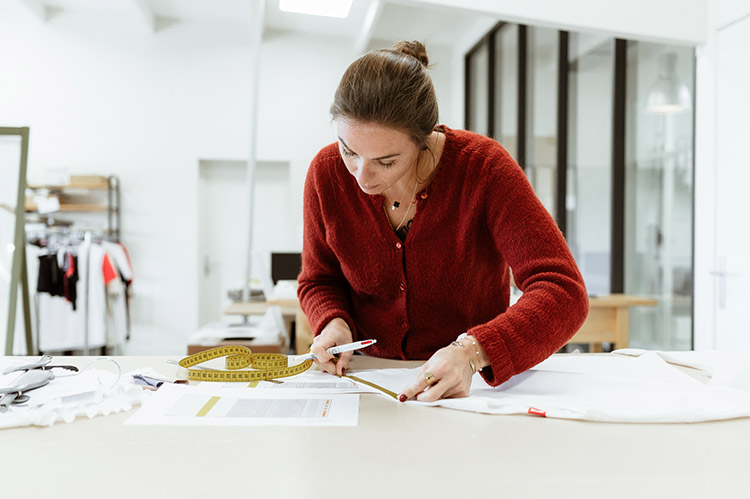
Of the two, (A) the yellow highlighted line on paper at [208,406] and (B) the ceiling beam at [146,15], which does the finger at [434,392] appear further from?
(B) the ceiling beam at [146,15]

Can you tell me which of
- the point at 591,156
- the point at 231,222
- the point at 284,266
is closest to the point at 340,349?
the point at 284,266

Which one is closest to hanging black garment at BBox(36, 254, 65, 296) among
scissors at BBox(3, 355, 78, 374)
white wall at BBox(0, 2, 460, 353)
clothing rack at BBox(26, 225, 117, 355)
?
clothing rack at BBox(26, 225, 117, 355)

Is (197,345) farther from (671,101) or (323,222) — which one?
(671,101)

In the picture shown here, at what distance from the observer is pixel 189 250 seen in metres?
5.36

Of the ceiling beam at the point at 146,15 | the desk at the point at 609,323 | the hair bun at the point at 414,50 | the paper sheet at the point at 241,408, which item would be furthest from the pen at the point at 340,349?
the ceiling beam at the point at 146,15

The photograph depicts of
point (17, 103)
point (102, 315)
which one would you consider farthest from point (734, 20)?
point (17, 103)

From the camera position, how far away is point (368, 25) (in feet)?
16.1

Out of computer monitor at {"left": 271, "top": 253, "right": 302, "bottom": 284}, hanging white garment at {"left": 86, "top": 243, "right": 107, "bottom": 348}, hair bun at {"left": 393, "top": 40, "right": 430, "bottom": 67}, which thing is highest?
hair bun at {"left": 393, "top": 40, "right": 430, "bottom": 67}

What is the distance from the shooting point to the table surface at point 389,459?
58 centimetres

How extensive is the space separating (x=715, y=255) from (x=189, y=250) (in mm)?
4367

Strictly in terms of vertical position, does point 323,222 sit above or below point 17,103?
below

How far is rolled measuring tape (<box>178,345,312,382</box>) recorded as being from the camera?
1012 millimetres

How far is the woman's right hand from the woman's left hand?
0.23 meters

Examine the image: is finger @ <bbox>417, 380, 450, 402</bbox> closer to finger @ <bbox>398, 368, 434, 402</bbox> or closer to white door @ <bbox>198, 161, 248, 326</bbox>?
finger @ <bbox>398, 368, 434, 402</bbox>
